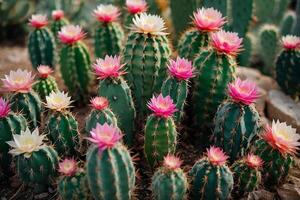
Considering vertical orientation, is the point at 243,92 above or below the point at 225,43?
below

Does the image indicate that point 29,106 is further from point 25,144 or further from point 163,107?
point 163,107

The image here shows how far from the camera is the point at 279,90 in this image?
4961 millimetres

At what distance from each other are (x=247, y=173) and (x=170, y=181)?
0.60m

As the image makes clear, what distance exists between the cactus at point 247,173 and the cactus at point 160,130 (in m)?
0.45

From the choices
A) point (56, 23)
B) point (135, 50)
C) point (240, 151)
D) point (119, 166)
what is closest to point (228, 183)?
point (240, 151)

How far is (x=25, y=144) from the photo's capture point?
3312 mm

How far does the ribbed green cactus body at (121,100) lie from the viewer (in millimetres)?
3568

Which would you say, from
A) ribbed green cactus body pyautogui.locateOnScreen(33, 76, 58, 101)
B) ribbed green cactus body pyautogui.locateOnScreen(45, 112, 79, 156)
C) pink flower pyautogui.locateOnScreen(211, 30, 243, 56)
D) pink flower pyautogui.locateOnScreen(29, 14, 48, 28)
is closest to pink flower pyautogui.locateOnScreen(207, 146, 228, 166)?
pink flower pyautogui.locateOnScreen(211, 30, 243, 56)

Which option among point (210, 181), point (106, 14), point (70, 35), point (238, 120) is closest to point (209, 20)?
point (238, 120)

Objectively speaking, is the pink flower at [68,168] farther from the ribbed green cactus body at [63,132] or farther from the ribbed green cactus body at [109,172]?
the ribbed green cactus body at [63,132]

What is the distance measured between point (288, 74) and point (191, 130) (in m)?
1.16

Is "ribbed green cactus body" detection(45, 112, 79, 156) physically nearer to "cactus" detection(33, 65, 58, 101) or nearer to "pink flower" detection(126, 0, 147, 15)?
"cactus" detection(33, 65, 58, 101)

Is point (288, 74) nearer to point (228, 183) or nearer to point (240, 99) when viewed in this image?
point (240, 99)

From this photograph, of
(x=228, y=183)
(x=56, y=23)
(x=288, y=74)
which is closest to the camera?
(x=228, y=183)
